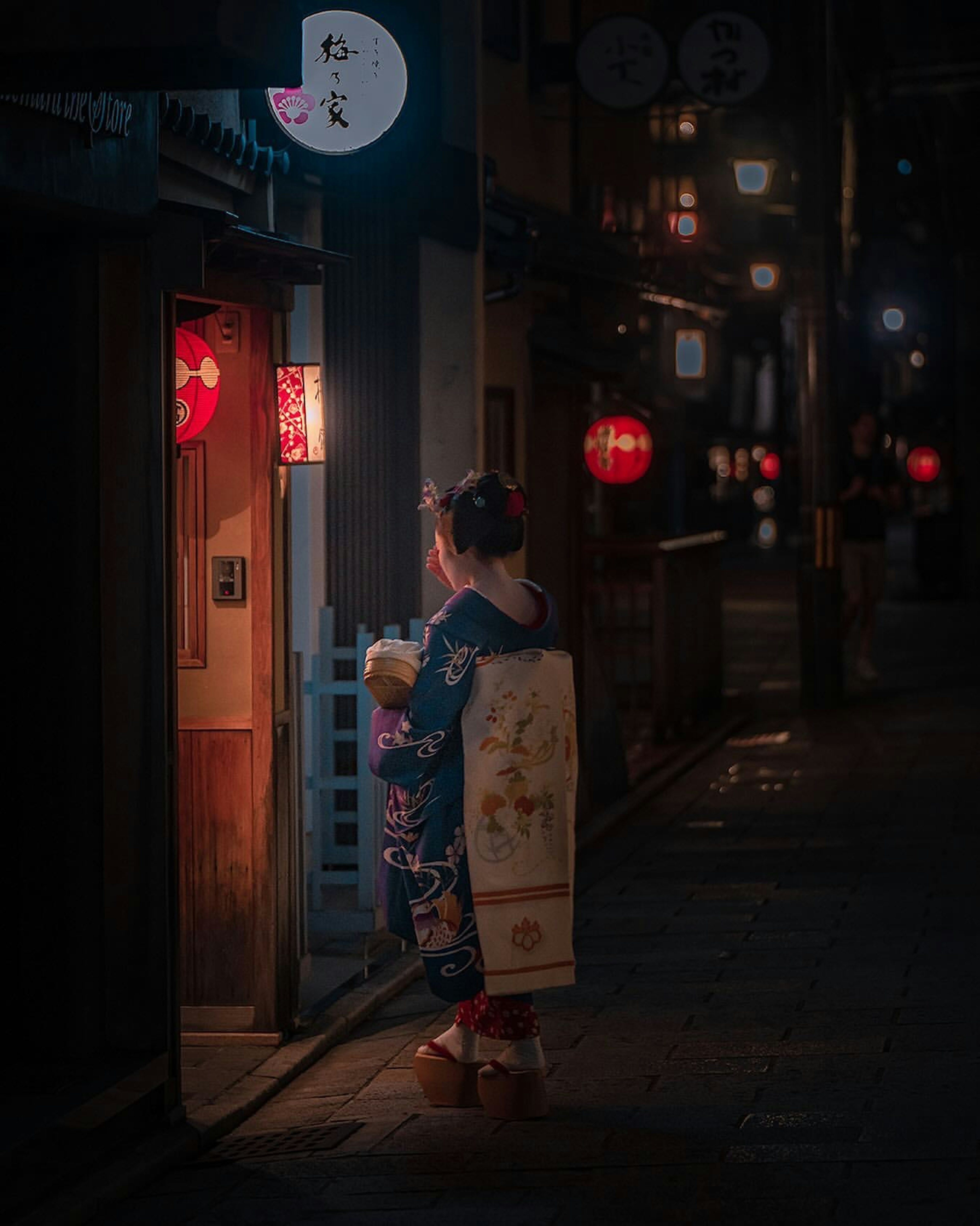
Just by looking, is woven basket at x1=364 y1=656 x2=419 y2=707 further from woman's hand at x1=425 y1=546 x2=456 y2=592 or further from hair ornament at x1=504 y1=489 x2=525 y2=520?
hair ornament at x1=504 y1=489 x2=525 y2=520

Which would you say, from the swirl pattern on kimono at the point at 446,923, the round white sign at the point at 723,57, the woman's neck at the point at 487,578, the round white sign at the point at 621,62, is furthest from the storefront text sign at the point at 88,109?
the round white sign at the point at 723,57

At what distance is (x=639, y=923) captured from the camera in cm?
1051

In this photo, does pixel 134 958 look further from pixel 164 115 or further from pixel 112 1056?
pixel 164 115

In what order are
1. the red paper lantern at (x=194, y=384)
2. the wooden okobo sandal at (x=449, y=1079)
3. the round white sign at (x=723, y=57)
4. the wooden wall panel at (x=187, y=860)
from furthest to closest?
the round white sign at (x=723, y=57), the wooden wall panel at (x=187, y=860), the red paper lantern at (x=194, y=384), the wooden okobo sandal at (x=449, y=1079)

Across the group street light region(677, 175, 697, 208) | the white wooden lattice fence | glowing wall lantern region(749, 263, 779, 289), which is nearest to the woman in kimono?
the white wooden lattice fence

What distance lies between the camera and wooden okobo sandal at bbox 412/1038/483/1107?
23.7ft

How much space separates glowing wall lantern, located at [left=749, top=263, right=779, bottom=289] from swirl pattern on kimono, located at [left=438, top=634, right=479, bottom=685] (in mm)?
33445

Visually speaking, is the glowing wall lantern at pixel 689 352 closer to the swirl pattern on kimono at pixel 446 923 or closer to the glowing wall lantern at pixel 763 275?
the glowing wall lantern at pixel 763 275

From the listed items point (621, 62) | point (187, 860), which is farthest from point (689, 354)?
point (187, 860)

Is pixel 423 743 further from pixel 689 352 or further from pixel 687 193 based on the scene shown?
pixel 687 193

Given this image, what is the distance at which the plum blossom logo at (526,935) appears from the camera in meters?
6.98

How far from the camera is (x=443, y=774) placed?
7.07 meters

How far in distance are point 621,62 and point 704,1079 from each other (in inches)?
426

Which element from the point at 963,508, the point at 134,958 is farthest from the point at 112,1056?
the point at 963,508
